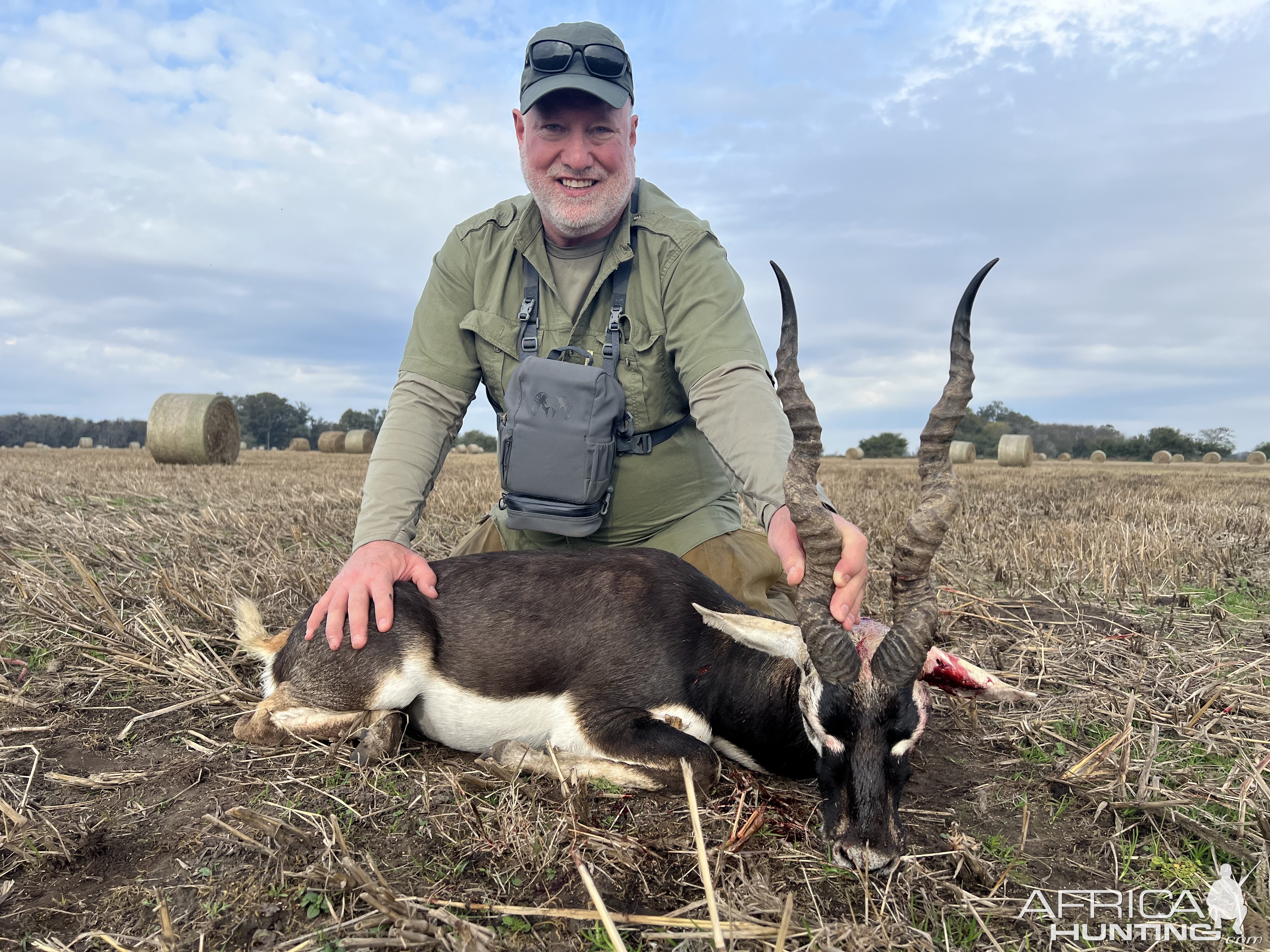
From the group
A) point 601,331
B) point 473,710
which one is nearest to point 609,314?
point 601,331

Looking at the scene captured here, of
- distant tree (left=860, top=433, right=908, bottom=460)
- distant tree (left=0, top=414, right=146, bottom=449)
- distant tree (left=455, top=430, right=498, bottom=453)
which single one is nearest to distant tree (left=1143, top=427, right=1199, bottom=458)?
distant tree (left=860, top=433, right=908, bottom=460)

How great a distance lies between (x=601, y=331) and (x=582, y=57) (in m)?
1.68

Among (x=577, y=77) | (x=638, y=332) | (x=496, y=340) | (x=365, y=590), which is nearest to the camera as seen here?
(x=365, y=590)

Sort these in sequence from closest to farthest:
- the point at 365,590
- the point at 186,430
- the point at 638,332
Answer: the point at 365,590 → the point at 638,332 → the point at 186,430

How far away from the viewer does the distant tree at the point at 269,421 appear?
85625 millimetres

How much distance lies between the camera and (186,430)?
20.5m

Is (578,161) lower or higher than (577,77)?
lower

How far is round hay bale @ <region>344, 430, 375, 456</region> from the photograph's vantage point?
33906 mm

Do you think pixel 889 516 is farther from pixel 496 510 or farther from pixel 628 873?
pixel 628 873

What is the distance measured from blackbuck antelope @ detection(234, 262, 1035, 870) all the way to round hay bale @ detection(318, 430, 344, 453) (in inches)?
1236

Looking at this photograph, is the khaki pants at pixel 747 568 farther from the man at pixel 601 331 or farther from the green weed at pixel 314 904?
the green weed at pixel 314 904

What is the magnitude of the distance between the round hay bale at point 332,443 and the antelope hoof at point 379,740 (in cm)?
3190

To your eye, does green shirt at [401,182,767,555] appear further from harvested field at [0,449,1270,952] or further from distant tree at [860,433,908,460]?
distant tree at [860,433,908,460]

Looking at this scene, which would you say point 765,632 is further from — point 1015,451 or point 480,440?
point 480,440
